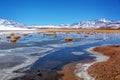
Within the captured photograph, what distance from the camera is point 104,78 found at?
15.8 metres

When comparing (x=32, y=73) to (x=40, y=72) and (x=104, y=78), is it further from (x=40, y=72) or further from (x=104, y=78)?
(x=104, y=78)

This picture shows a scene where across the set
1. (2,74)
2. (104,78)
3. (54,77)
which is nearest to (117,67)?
(104,78)

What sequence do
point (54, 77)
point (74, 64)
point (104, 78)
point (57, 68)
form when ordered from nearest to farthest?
1. point (104, 78)
2. point (54, 77)
3. point (57, 68)
4. point (74, 64)

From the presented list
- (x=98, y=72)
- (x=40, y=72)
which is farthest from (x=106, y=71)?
(x=40, y=72)

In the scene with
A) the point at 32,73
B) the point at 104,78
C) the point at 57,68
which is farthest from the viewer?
the point at 57,68

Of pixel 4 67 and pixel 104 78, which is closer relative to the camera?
pixel 104 78

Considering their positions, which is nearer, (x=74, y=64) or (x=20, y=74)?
(x=20, y=74)

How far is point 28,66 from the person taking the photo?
21266 mm

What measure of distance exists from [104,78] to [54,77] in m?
3.54

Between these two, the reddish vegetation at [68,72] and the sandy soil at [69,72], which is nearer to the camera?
the sandy soil at [69,72]

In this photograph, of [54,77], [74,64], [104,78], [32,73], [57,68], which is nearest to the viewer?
[104,78]

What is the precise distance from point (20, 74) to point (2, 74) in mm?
1300

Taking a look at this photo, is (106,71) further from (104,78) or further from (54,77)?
(54,77)

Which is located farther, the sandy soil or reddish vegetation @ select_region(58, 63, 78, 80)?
reddish vegetation @ select_region(58, 63, 78, 80)
